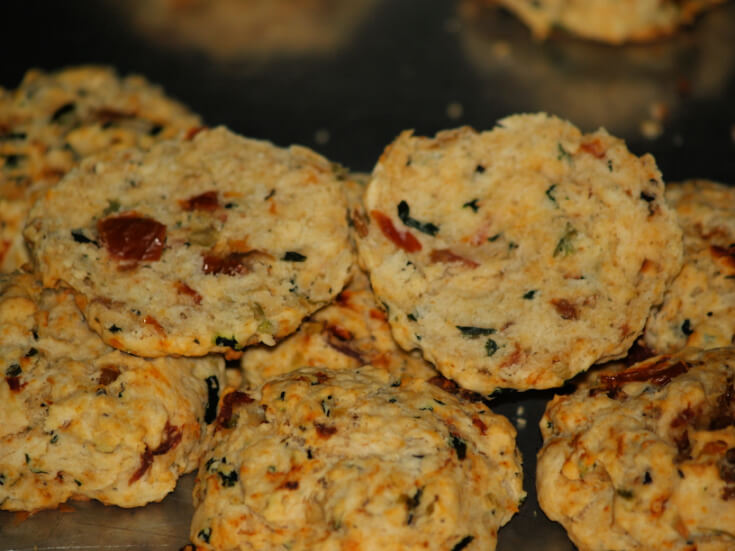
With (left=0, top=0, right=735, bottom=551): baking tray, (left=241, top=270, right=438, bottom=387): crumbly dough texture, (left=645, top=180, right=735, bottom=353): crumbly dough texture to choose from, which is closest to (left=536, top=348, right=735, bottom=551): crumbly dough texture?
(left=645, top=180, right=735, bottom=353): crumbly dough texture

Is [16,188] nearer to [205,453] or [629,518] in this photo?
[205,453]

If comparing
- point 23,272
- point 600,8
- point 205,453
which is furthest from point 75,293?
point 600,8

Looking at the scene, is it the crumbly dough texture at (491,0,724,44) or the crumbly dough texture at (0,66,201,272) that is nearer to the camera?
the crumbly dough texture at (0,66,201,272)

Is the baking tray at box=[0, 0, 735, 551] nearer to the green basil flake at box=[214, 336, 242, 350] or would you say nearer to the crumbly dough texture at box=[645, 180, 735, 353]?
the crumbly dough texture at box=[645, 180, 735, 353]

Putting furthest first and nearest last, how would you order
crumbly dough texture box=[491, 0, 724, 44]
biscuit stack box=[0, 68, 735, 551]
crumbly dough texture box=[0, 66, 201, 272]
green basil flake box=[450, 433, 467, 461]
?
1. crumbly dough texture box=[491, 0, 724, 44]
2. crumbly dough texture box=[0, 66, 201, 272]
3. green basil flake box=[450, 433, 467, 461]
4. biscuit stack box=[0, 68, 735, 551]

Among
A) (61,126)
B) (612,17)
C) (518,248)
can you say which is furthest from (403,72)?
(518,248)

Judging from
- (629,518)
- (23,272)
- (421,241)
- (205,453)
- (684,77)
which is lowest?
(205,453)

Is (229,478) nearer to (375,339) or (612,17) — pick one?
(375,339)

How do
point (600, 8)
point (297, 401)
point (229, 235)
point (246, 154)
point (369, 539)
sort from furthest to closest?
point (600, 8) → point (246, 154) → point (229, 235) → point (297, 401) → point (369, 539)
